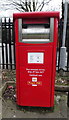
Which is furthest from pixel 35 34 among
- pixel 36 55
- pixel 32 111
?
pixel 32 111

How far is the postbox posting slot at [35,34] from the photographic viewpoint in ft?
7.16

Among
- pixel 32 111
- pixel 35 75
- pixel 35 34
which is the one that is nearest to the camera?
pixel 35 34

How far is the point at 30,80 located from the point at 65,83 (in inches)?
55.9

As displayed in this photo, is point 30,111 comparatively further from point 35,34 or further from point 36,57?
point 35,34

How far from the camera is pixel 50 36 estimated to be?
2166 millimetres

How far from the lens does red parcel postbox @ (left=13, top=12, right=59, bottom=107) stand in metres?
2.14

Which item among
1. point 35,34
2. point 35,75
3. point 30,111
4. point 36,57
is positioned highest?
point 35,34

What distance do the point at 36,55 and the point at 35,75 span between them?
0.35 meters

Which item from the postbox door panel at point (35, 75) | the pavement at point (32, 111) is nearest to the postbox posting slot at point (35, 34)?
the postbox door panel at point (35, 75)

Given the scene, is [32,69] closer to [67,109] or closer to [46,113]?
[46,113]

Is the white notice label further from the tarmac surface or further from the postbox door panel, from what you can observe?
the tarmac surface

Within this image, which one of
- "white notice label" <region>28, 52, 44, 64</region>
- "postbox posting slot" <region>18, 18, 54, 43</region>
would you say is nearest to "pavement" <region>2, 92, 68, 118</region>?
"white notice label" <region>28, 52, 44, 64</region>

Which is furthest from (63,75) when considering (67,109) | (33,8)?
(33,8)

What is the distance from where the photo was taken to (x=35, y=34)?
2.20m
